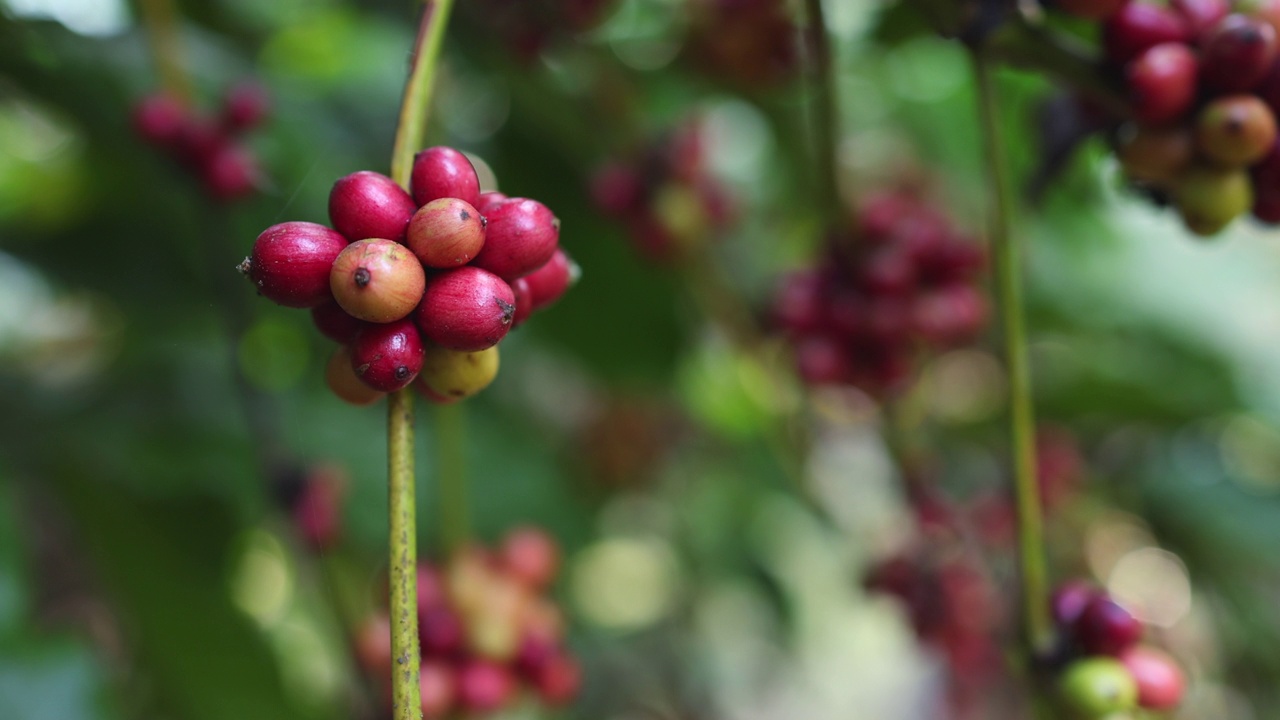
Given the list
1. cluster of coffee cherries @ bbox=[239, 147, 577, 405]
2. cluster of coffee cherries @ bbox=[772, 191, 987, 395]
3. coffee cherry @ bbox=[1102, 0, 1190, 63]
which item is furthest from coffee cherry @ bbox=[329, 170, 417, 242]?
cluster of coffee cherries @ bbox=[772, 191, 987, 395]

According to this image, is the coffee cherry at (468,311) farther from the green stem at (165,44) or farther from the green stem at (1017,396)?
the green stem at (165,44)

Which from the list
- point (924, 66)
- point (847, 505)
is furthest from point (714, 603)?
point (924, 66)

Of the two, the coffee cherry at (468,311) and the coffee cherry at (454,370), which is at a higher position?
the coffee cherry at (468,311)

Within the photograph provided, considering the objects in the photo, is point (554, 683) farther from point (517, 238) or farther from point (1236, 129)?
point (1236, 129)

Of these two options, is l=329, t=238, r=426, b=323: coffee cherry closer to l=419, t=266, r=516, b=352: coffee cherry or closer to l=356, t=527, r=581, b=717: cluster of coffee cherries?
l=419, t=266, r=516, b=352: coffee cherry

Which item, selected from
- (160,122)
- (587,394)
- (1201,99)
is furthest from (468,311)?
(587,394)

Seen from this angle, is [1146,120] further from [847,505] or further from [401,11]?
[847,505]

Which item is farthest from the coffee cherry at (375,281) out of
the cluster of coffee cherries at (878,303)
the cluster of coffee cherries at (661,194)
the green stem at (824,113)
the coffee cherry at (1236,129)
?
the cluster of coffee cherries at (661,194)
